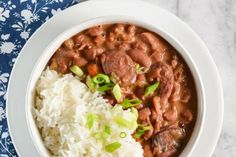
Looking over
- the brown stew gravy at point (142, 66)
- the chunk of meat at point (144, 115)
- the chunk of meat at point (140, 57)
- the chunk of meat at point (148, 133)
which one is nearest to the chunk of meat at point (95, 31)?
the brown stew gravy at point (142, 66)

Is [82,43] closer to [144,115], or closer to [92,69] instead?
[92,69]

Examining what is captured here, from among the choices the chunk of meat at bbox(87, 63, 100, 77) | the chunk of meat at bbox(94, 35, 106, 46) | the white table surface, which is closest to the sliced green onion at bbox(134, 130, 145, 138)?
the chunk of meat at bbox(87, 63, 100, 77)

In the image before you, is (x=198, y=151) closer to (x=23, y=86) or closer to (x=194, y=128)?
(x=194, y=128)

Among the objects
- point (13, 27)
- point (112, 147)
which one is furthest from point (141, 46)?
point (13, 27)

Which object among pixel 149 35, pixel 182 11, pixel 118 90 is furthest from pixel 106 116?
pixel 182 11

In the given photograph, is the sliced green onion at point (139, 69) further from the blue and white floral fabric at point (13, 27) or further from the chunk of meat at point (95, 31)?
the blue and white floral fabric at point (13, 27)

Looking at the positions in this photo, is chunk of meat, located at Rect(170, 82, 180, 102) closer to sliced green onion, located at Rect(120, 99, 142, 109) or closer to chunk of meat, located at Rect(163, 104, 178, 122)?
chunk of meat, located at Rect(163, 104, 178, 122)
